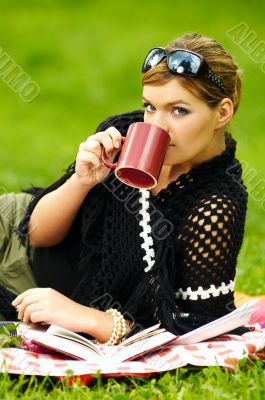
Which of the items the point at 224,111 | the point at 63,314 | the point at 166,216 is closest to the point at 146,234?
the point at 166,216

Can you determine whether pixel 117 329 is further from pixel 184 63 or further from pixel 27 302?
pixel 184 63

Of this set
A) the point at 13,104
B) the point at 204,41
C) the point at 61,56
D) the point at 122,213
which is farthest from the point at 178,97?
the point at 61,56

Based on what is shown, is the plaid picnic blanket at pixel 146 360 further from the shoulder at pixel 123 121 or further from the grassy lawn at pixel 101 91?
the shoulder at pixel 123 121

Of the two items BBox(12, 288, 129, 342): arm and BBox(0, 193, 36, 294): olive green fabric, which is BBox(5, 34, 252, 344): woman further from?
BBox(0, 193, 36, 294): olive green fabric

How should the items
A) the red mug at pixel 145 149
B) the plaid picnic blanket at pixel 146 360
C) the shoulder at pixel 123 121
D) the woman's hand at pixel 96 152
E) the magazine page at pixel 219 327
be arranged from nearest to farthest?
the plaid picnic blanket at pixel 146 360 → the red mug at pixel 145 149 → the magazine page at pixel 219 327 → the woman's hand at pixel 96 152 → the shoulder at pixel 123 121

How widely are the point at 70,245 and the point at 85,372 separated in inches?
41.1

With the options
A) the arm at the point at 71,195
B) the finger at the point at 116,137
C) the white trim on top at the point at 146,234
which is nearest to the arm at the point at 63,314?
the white trim on top at the point at 146,234

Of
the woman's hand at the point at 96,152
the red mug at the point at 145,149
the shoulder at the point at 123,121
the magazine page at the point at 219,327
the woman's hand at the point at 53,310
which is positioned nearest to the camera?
the red mug at the point at 145,149

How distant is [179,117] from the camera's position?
3.83 metres

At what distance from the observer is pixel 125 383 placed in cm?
354

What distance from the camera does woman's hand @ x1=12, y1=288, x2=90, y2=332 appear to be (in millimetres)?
3844

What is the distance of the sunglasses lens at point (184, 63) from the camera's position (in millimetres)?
3775

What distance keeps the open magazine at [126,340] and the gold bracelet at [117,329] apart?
51 mm

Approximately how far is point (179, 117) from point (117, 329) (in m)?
0.96
